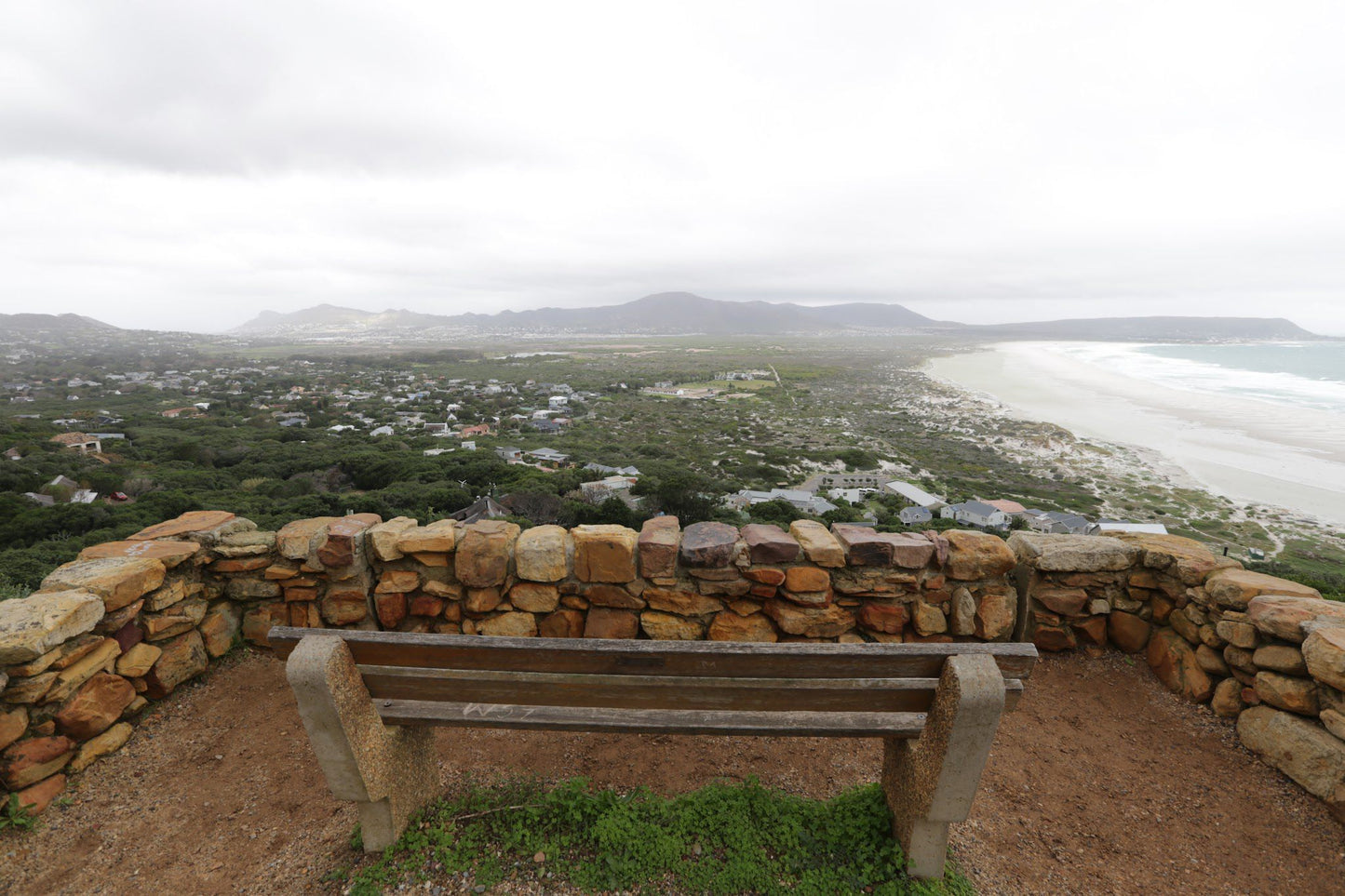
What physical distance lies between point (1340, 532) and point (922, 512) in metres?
13.3

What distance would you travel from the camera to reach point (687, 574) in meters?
3.41

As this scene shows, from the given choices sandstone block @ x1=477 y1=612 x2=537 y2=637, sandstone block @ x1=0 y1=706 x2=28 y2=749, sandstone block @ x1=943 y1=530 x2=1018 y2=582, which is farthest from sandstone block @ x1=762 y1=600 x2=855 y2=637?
sandstone block @ x1=0 y1=706 x2=28 y2=749

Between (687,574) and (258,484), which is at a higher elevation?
(687,574)

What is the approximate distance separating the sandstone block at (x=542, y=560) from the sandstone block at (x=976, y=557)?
8.19ft

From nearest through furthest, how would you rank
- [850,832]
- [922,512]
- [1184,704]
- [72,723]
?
[850,832], [72,723], [1184,704], [922,512]

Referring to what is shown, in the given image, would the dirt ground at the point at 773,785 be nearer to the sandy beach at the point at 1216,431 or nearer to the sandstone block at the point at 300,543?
the sandstone block at the point at 300,543

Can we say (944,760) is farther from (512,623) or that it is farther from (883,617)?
(512,623)

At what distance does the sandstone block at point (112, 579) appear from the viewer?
2.89m

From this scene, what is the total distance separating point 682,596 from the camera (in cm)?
340

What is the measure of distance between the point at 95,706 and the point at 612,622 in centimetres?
268

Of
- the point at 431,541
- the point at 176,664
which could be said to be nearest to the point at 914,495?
the point at 431,541

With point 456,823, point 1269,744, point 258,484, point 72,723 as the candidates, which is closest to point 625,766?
point 456,823

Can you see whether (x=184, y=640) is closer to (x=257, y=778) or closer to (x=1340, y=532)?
(x=257, y=778)

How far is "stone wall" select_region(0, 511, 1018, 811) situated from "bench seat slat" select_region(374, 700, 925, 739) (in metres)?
1.16
